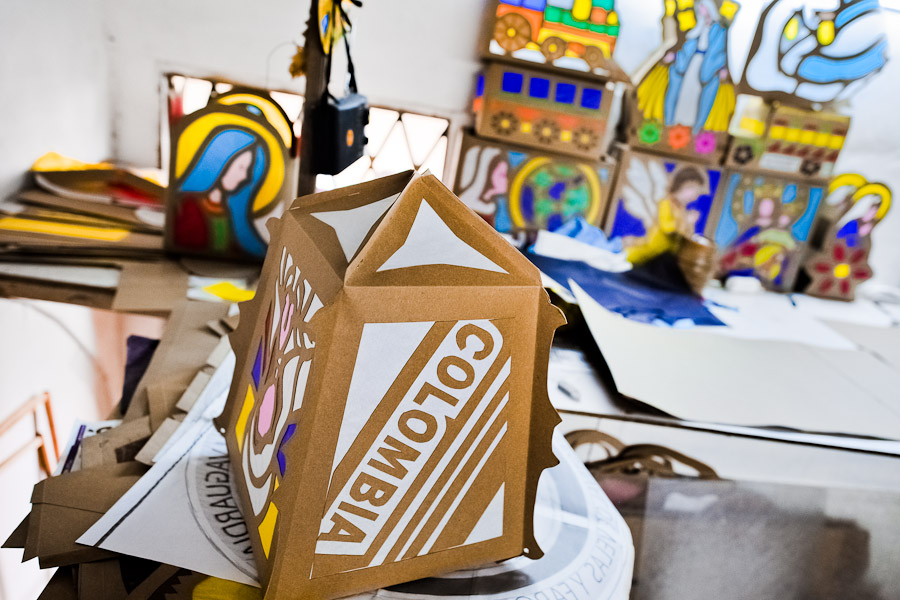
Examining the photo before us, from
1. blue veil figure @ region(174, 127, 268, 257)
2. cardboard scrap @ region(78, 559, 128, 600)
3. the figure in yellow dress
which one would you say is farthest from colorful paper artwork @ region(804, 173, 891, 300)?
cardboard scrap @ region(78, 559, 128, 600)

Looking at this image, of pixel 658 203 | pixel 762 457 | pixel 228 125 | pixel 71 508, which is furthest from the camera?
pixel 658 203

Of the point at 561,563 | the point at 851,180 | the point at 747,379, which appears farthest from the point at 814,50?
the point at 561,563

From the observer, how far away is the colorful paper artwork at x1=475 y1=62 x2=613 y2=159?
177 cm

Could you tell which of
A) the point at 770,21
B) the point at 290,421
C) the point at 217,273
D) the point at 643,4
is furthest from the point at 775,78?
the point at 290,421

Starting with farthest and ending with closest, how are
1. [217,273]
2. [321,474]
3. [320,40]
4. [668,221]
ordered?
[668,221] → [217,273] → [320,40] → [321,474]

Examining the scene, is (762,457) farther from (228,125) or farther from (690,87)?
(228,125)

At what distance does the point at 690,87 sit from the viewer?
6.15 ft

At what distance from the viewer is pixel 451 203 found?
0.52 meters

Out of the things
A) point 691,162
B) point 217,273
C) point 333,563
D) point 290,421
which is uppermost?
point 691,162

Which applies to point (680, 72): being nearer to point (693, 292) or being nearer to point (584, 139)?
point (584, 139)

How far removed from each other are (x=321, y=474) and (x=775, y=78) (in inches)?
76.4

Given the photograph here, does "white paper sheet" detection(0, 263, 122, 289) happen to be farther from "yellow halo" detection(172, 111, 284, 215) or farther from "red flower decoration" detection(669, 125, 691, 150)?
"red flower decoration" detection(669, 125, 691, 150)

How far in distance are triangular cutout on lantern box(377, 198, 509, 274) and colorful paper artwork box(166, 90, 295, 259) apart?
106 cm

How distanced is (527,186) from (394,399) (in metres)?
1.46
